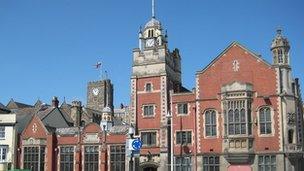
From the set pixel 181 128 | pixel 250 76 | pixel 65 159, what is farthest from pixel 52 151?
pixel 250 76

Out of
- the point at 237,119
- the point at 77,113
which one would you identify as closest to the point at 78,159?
the point at 77,113

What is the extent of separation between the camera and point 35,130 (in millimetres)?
61094

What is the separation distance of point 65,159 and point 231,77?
22827 millimetres

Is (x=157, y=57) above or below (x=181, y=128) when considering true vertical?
above

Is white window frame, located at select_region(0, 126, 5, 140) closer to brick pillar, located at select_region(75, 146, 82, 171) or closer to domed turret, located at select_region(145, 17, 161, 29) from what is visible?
brick pillar, located at select_region(75, 146, 82, 171)

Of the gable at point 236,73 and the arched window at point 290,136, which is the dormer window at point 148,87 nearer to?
the gable at point 236,73

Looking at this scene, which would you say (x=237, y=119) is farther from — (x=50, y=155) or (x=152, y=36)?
(x=50, y=155)

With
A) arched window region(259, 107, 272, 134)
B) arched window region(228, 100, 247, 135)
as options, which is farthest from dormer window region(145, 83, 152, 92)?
arched window region(259, 107, 272, 134)

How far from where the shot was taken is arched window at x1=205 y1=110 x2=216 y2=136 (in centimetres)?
5119

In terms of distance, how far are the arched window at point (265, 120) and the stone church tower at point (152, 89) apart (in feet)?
33.7

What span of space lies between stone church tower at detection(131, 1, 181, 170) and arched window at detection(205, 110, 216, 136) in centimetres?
455

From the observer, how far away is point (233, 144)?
49.2 meters

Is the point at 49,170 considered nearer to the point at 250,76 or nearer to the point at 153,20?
the point at 153,20

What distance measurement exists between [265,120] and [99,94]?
66.9 m
